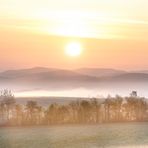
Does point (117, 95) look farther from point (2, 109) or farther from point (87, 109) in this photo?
point (2, 109)

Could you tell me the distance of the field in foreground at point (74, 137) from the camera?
29203 mm

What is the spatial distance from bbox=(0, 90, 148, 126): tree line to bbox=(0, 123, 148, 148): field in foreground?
0.75 m

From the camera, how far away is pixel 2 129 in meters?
31.7

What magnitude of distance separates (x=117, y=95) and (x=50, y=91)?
4.67m

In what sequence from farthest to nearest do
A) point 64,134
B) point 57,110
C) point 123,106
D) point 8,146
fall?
point 123,106 → point 57,110 → point 64,134 → point 8,146

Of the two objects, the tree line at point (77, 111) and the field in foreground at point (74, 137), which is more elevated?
the tree line at point (77, 111)

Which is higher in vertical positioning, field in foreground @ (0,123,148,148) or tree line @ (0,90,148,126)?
tree line @ (0,90,148,126)

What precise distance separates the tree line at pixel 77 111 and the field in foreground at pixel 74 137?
0.75 metres

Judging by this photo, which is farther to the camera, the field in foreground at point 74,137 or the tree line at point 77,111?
the tree line at point 77,111

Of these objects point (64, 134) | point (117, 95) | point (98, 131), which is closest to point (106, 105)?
point (117, 95)

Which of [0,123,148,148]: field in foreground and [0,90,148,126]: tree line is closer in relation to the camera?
[0,123,148,148]: field in foreground

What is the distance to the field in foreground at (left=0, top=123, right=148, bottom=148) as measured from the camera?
29.2 meters

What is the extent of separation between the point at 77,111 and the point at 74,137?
3255mm

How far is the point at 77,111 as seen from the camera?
33969 mm
